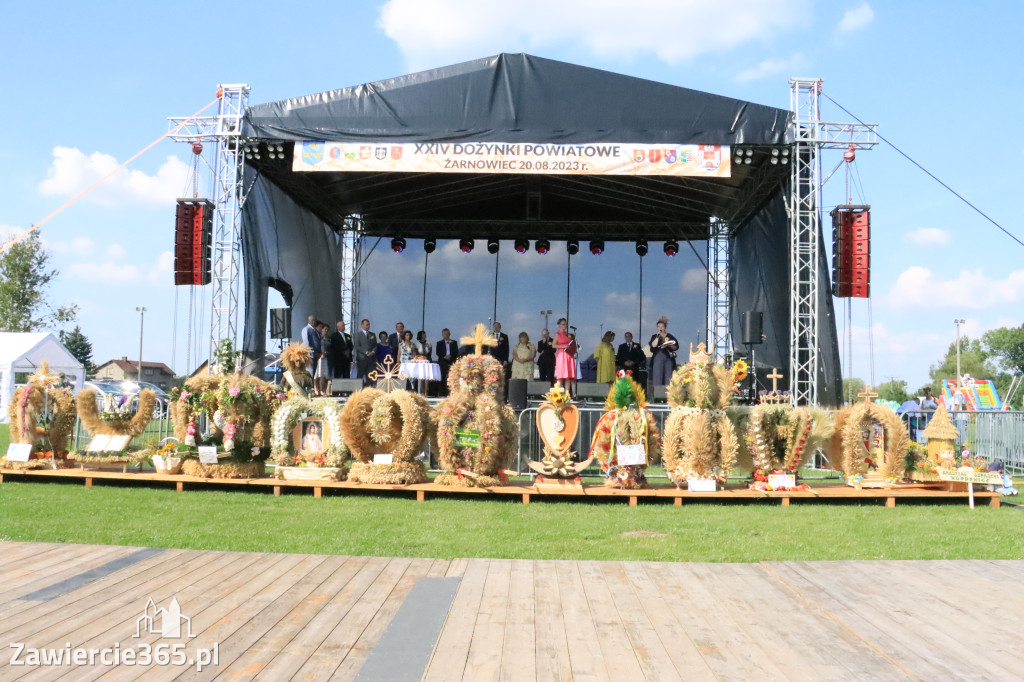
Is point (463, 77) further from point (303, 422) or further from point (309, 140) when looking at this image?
point (303, 422)

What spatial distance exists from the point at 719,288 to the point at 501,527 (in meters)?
11.5

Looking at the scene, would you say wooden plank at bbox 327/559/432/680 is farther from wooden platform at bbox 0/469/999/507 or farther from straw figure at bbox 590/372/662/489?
straw figure at bbox 590/372/662/489

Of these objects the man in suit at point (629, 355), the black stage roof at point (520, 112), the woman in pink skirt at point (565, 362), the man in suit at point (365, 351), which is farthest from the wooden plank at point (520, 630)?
the man in suit at point (629, 355)

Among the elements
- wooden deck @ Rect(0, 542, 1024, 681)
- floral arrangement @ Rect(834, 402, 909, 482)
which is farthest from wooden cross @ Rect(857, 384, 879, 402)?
wooden deck @ Rect(0, 542, 1024, 681)

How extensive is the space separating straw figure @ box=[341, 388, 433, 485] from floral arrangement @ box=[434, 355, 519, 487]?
0.28 metres

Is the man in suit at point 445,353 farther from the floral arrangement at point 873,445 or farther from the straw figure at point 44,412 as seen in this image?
the floral arrangement at point 873,445

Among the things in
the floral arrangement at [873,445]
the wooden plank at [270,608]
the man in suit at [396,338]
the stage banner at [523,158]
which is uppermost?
the stage banner at [523,158]

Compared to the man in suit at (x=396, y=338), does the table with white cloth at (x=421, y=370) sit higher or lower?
lower

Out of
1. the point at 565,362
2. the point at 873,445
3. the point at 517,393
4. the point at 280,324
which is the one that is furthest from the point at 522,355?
the point at 873,445

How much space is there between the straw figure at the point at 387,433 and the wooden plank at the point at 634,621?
11.4 feet

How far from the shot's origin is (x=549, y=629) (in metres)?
3.46

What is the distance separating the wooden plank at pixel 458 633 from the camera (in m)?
2.96

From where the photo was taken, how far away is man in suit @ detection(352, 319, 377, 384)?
14398 mm

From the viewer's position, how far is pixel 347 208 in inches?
634
